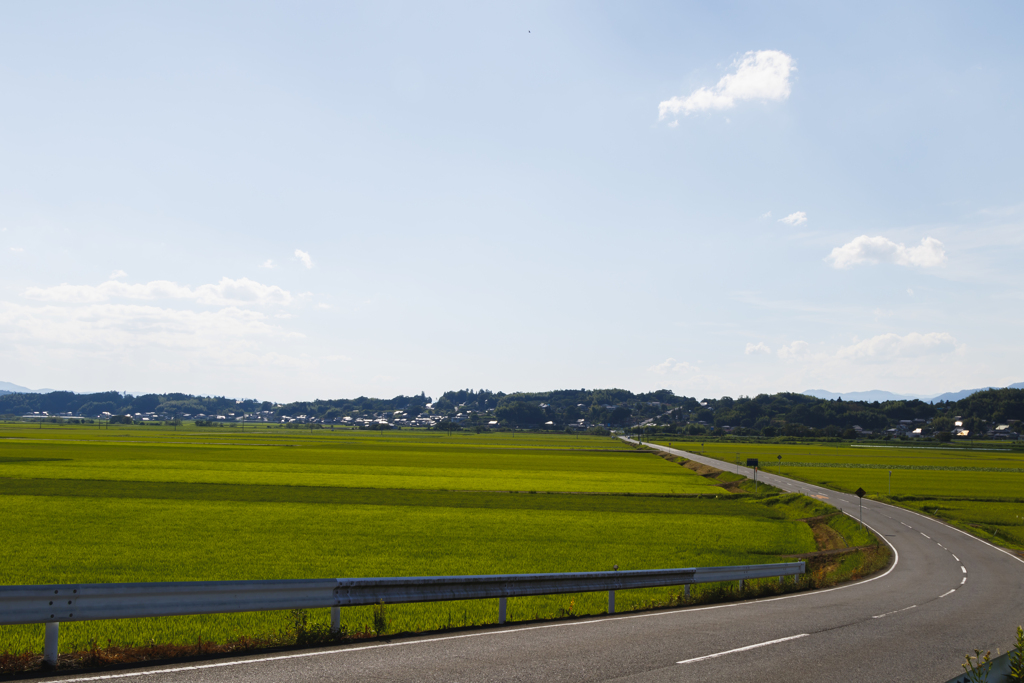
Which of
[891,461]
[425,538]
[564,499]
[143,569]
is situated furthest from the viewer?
[891,461]

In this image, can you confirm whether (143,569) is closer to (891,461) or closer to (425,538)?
(425,538)

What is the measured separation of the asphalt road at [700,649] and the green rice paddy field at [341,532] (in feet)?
9.48

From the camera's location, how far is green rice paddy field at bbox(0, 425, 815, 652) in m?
15.3

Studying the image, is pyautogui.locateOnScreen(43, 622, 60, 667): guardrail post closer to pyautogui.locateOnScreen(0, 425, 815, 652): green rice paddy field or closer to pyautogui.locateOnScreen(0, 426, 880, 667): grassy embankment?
pyautogui.locateOnScreen(0, 426, 880, 667): grassy embankment

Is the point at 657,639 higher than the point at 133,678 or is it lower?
lower

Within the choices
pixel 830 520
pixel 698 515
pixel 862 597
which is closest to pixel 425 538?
pixel 862 597

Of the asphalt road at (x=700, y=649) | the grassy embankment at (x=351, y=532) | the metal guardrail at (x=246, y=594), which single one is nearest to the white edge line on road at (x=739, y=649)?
the asphalt road at (x=700, y=649)

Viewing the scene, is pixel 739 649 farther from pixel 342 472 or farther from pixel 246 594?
pixel 342 472

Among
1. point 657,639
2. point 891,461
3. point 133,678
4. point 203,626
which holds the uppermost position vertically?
point 133,678

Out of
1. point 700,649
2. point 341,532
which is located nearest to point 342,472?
point 341,532

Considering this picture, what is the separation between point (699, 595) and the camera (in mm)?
17125

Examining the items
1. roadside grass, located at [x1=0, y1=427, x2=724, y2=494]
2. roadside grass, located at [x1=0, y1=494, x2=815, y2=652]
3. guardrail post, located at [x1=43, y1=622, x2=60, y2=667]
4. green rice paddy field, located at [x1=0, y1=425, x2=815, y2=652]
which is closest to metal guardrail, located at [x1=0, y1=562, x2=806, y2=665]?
guardrail post, located at [x1=43, y1=622, x2=60, y2=667]

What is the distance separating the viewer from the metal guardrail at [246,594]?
26.8 ft

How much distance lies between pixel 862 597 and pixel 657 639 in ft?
35.7
